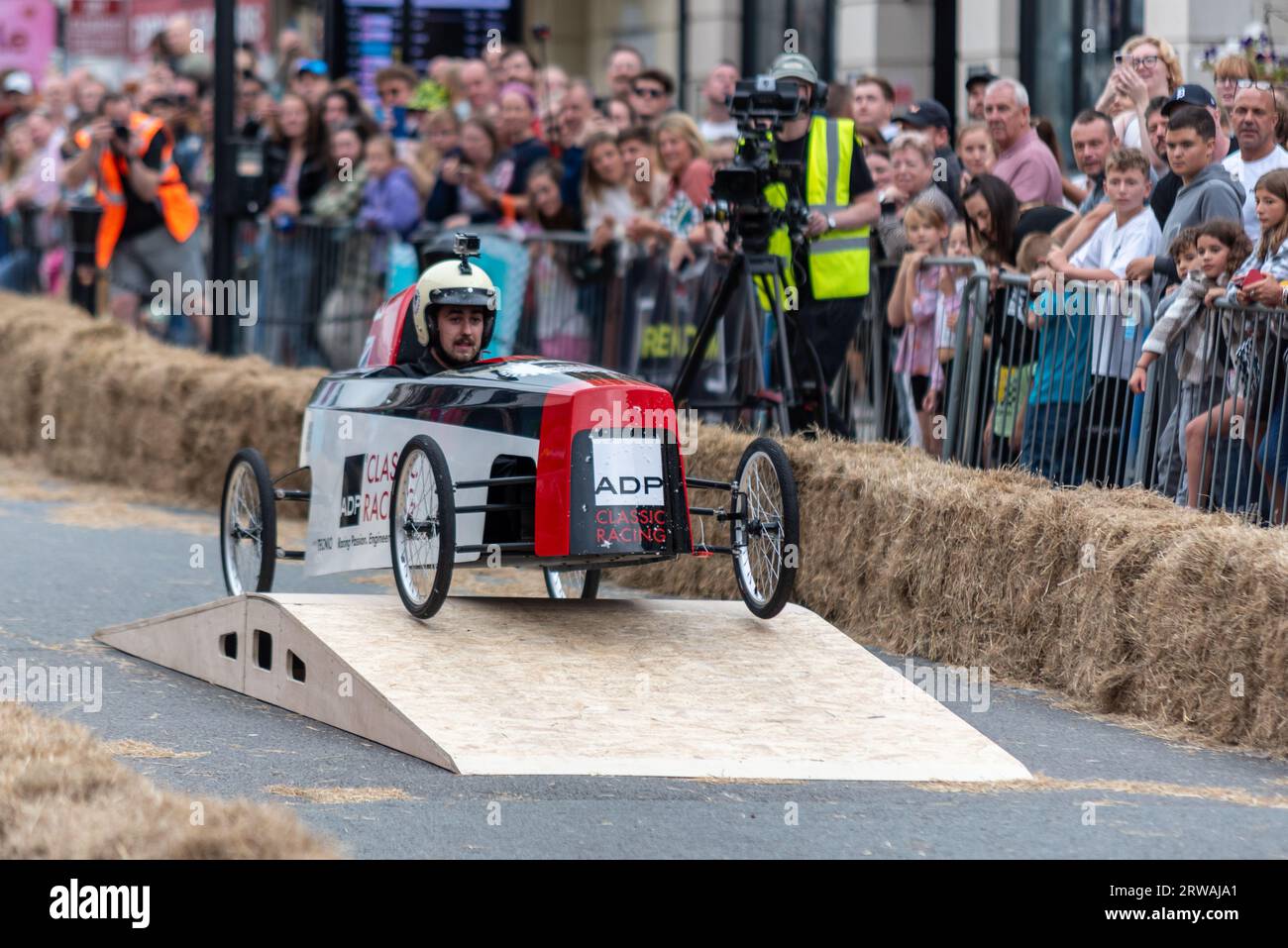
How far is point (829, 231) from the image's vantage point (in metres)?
12.5

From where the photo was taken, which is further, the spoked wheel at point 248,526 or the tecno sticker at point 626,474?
the spoked wheel at point 248,526

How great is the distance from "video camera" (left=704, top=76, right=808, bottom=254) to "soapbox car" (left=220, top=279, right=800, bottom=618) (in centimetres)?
220

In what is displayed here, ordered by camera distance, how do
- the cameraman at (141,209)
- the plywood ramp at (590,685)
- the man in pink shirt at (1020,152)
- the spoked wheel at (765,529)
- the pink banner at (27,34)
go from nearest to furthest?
the plywood ramp at (590,685) → the spoked wheel at (765,529) → the man in pink shirt at (1020,152) → the cameraman at (141,209) → the pink banner at (27,34)

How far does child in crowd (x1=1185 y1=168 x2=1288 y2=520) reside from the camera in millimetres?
9609

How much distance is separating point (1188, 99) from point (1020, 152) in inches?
80.2

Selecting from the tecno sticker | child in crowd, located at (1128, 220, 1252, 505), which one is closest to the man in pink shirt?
child in crowd, located at (1128, 220, 1252, 505)

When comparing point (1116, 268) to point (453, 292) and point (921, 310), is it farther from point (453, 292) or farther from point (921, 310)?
point (453, 292)

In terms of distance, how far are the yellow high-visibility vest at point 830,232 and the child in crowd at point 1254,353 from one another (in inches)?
113

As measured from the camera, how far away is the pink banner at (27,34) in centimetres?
3941

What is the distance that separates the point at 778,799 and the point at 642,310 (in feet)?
25.1

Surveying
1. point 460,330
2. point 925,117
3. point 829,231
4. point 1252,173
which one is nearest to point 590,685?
point 460,330

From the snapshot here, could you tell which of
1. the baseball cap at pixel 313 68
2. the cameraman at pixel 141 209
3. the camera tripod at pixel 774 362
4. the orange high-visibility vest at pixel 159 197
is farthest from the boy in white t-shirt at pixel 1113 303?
the baseball cap at pixel 313 68

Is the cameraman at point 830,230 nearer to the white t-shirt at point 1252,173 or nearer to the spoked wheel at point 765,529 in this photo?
the white t-shirt at point 1252,173

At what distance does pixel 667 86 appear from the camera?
659 inches
